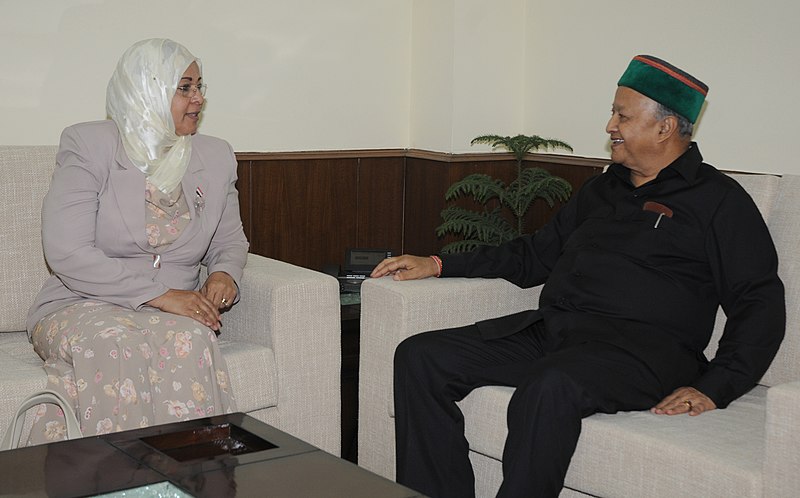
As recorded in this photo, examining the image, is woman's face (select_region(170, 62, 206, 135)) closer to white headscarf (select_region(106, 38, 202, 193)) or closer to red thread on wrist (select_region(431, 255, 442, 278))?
white headscarf (select_region(106, 38, 202, 193))

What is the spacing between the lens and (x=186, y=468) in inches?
67.7

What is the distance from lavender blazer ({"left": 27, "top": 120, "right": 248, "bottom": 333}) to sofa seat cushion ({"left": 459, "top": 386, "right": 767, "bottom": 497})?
1.03 m

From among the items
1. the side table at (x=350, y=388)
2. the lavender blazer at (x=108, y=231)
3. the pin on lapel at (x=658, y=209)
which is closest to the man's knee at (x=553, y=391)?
the pin on lapel at (x=658, y=209)

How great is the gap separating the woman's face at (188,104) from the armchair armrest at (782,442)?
176cm

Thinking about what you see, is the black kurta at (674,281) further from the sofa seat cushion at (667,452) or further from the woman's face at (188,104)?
the woman's face at (188,104)

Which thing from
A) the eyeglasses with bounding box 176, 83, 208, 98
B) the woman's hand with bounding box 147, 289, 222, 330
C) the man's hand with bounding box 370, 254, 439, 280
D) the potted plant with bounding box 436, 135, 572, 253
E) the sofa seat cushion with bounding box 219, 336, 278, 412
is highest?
the eyeglasses with bounding box 176, 83, 208, 98

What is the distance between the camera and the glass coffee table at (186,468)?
1.62m

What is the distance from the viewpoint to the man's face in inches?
101

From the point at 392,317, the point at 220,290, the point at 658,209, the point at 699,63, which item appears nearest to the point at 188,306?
the point at 220,290

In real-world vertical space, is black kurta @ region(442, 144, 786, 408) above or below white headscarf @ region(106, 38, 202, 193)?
below

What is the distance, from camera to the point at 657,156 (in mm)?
2578

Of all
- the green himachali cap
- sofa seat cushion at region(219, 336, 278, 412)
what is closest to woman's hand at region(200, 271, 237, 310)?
sofa seat cushion at region(219, 336, 278, 412)

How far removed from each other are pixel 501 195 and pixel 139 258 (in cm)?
155

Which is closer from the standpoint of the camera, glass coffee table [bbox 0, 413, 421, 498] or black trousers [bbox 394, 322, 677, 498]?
glass coffee table [bbox 0, 413, 421, 498]
